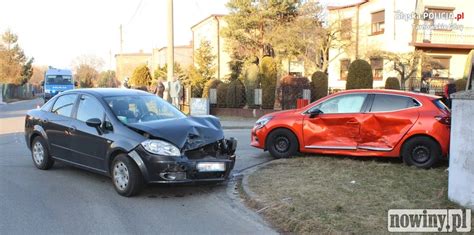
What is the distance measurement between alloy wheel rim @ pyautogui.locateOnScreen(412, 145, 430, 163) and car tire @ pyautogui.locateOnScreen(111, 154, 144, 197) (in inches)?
191

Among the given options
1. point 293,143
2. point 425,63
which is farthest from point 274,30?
point 293,143

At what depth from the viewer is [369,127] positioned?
878 cm

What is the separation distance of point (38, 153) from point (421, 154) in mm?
7012

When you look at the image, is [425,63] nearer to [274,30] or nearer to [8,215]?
[274,30]

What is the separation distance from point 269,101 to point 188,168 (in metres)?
15.4

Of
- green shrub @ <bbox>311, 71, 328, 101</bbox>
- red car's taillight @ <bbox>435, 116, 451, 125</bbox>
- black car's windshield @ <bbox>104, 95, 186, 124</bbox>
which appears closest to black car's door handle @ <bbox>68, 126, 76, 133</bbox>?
black car's windshield @ <bbox>104, 95, 186, 124</bbox>

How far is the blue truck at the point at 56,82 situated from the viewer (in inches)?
1439

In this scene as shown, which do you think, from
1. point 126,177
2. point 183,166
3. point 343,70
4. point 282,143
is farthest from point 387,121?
point 343,70

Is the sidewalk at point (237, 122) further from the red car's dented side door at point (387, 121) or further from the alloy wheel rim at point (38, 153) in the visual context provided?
the alloy wheel rim at point (38, 153)

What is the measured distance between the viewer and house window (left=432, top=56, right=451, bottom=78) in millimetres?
29625

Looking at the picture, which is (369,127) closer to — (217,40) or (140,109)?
(140,109)

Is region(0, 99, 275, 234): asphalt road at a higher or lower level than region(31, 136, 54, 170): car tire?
lower

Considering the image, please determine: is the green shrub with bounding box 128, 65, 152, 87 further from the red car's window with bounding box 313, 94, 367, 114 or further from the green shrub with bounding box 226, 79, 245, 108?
the red car's window with bounding box 313, 94, 367, 114

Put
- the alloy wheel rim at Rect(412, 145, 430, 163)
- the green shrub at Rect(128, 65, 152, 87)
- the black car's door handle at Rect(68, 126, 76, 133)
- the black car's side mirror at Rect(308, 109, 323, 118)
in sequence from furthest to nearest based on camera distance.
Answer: the green shrub at Rect(128, 65, 152, 87) < the black car's side mirror at Rect(308, 109, 323, 118) < the alloy wheel rim at Rect(412, 145, 430, 163) < the black car's door handle at Rect(68, 126, 76, 133)
